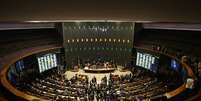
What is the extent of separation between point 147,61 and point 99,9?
2108cm

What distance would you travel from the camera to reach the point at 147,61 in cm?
2633

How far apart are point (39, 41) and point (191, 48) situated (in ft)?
51.4

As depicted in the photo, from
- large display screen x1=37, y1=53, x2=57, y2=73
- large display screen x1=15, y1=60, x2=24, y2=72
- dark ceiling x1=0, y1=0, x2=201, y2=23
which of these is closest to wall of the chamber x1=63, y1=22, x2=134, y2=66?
large display screen x1=37, y1=53, x2=57, y2=73

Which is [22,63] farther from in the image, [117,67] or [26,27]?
[117,67]

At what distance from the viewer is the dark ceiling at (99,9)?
5.42m

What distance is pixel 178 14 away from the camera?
588 cm

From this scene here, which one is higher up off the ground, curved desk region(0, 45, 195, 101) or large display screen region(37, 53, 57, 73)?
curved desk region(0, 45, 195, 101)

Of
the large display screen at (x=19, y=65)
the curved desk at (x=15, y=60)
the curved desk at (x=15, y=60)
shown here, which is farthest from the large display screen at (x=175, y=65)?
the large display screen at (x=19, y=65)

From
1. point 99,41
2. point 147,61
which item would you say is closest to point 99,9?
point 147,61

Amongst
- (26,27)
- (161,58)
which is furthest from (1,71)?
A: (161,58)

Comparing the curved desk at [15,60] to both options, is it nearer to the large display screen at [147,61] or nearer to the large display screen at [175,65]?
the large display screen at [175,65]

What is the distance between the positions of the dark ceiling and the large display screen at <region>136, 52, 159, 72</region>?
18.5 m

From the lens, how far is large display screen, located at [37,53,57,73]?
24.3 m

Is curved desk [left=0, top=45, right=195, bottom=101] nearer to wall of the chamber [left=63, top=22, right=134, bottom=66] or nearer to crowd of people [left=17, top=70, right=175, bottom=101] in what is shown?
crowd of people [left=17, top=70, right=175, bottom=101]
